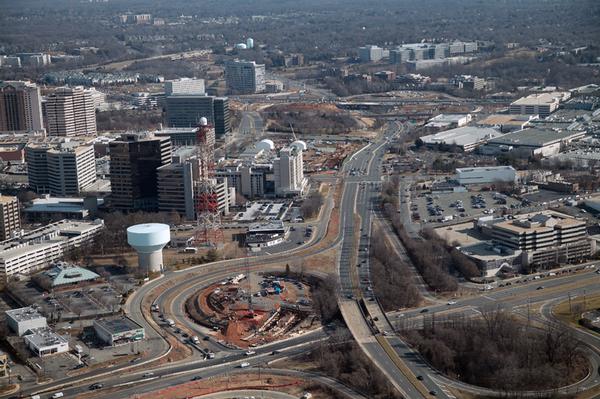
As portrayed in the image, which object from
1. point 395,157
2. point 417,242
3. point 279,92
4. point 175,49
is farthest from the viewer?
point 175,49

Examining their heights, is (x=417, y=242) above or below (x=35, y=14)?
below

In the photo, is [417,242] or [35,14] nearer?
[417,242]

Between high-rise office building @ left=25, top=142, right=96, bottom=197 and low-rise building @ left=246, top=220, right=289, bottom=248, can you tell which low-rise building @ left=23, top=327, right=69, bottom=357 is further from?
high-rise office building @ left=25, top=142, right=96, bottom=197

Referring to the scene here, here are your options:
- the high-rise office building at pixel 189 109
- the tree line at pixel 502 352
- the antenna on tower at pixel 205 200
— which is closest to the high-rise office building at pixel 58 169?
the antenna on tower at pixel 205 200

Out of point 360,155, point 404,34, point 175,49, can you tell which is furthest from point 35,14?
point 360,155

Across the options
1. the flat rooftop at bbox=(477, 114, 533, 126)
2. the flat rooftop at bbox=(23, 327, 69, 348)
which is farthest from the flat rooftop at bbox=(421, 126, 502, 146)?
the flat rooftop at bbox=(23, 327, 69, 348)

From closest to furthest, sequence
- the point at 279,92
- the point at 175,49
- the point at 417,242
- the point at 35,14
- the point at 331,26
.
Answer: the point at 417,242 < the point at 279,92 < the point at 35,14 < the point at 175,49 < the point at 331,26

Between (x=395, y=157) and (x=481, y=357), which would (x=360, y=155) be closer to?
(x=395, y=157)
